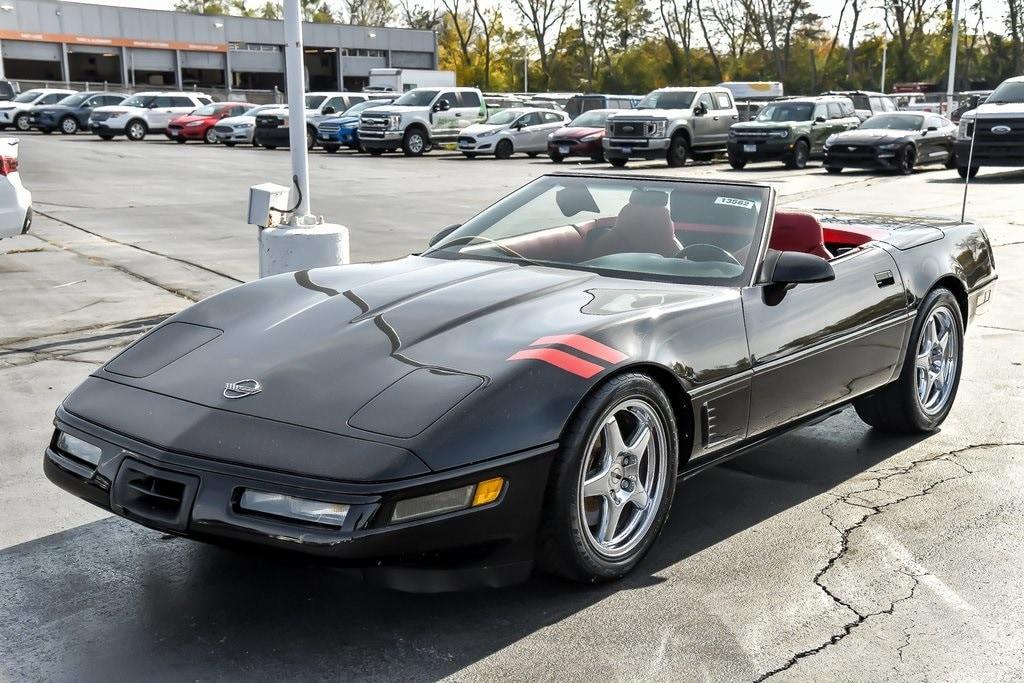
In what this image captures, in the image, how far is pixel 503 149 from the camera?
31703 mm

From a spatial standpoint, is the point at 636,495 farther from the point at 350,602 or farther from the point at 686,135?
the point at 686,135

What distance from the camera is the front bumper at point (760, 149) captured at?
26.1m

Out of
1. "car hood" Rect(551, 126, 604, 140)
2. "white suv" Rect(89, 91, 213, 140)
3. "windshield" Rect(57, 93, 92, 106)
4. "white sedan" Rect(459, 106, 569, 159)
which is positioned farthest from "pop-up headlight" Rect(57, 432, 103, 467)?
"windshield" Rect(57, 93, 92, 106)

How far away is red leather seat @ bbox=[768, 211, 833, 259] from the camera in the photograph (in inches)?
211

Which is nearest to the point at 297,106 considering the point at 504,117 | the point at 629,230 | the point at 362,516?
the point at 629,230

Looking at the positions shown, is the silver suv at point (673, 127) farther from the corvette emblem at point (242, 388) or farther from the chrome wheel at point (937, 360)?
the corvette emblem at point (242, 388)

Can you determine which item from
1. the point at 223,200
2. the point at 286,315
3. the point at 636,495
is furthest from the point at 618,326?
the point at 223,200

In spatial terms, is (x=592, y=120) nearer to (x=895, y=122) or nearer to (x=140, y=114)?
(x=895, y=122)

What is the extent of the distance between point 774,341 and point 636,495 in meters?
0.98

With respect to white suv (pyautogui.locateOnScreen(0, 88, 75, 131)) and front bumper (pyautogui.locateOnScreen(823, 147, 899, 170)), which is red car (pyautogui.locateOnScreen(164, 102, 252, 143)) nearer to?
white suv (pyautogui.locateOnScreen(0, 88, 75, 131))

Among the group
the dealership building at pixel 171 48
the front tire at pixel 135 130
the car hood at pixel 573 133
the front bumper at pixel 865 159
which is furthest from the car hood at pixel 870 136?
the dealership building at pixel 171 48

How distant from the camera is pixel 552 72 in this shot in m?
96.8

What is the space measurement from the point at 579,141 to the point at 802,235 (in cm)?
2446

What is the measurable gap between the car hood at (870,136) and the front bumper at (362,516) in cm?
2201
